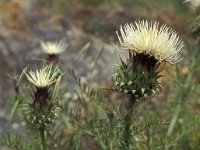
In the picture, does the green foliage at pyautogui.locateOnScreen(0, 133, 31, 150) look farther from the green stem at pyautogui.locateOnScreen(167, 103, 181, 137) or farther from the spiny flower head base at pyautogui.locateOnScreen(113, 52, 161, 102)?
the green stem at pyautogui.locateOnScreen(167, 103, 181, 137)

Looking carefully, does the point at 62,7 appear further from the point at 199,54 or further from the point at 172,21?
the point at 199,54

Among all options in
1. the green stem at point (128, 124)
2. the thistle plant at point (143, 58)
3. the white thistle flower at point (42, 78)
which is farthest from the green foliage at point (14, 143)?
the thistle plant at point (143, 58)

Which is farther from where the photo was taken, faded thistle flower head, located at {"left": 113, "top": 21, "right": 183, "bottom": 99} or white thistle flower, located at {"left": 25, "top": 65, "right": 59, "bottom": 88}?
white thistle flower, located at {"left": 25, "top": 65, "right": 59, "bottom": 88}

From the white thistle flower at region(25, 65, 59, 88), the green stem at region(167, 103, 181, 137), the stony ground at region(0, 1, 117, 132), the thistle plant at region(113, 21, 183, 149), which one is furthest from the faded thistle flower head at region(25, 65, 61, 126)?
the stony ground at region(0, 1, 117, 132)

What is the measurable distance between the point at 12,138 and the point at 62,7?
15.8ft

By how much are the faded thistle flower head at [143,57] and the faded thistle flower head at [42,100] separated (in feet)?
1.35

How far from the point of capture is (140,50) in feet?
9.31

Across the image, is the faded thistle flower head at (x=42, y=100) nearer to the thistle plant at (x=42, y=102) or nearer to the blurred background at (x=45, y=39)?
the thistle plant at (x=42, y=102)

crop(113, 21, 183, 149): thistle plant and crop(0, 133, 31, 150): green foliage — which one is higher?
crop(113, 21, 183, 149): thistle plant

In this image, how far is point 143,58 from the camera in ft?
9.48

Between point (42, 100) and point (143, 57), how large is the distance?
0.66 metres

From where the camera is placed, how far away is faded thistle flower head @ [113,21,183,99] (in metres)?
2.84

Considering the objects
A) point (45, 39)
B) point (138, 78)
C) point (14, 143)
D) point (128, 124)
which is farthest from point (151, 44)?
point (45, 39)

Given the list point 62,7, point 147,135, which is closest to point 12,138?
point 147,135
